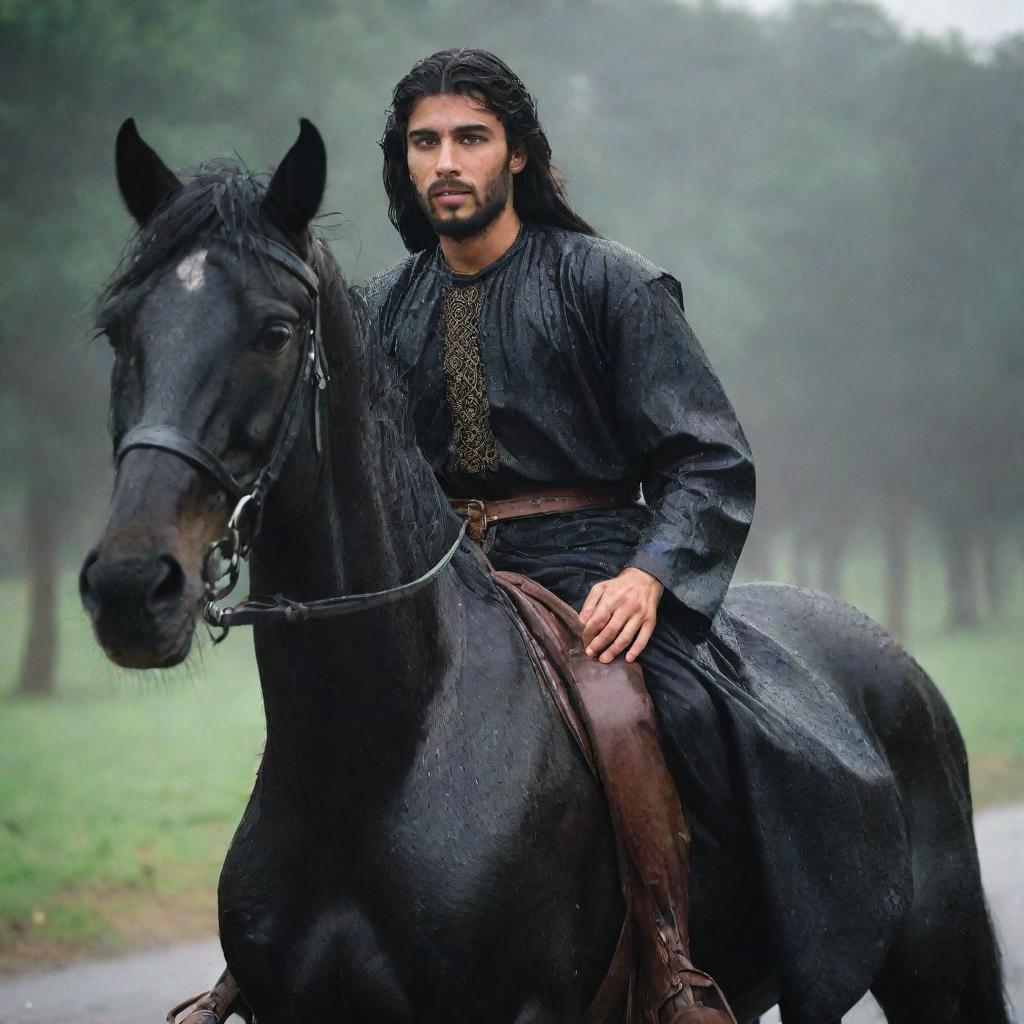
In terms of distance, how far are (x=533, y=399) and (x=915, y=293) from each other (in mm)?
27408

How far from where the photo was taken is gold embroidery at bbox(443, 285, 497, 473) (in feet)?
13.0

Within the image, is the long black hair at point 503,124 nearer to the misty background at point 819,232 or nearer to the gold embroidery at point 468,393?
the gold embroidery at point 468,393

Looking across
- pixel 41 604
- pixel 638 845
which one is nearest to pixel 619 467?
pixel 638 845

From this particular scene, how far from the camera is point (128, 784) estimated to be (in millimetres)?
12500

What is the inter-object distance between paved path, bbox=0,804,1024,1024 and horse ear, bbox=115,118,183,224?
4.79 meters

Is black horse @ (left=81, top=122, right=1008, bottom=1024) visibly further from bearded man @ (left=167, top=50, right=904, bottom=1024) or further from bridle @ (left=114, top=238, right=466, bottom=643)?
bearded man @ (left=167, top=50, right=904, bottom=1024)

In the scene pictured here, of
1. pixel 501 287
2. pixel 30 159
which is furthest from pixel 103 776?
pixel 501 287

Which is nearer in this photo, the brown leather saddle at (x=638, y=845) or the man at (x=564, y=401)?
the brown leather saddle at (x=638, y=845)

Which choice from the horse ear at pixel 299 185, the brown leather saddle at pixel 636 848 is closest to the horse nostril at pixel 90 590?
the horse ear at pixel 299 185

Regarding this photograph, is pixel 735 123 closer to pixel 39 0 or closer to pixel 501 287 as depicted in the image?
pixel 39 0

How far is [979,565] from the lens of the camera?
42.8 m

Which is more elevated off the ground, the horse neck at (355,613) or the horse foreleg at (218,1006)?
the horse neck at (355,613)

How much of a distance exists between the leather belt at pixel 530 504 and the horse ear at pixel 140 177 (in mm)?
1205

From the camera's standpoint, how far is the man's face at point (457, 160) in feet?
12.8
